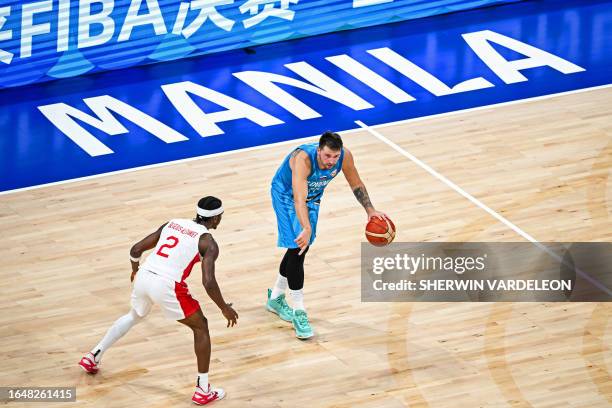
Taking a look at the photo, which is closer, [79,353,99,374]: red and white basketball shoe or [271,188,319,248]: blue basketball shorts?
[79,353,99,374]: red and white basketball shoe

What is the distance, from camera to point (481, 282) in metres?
10.2

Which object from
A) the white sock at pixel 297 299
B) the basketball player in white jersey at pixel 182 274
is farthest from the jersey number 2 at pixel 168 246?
the white sock at pixel 297 299

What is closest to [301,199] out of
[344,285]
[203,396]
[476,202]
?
[344,285]

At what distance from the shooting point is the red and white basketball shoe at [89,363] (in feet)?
29.1

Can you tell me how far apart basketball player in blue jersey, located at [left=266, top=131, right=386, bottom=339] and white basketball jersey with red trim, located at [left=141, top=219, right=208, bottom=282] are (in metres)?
0.92

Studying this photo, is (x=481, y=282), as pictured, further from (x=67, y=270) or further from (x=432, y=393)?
(x=67, y=270)

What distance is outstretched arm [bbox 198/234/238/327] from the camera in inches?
315

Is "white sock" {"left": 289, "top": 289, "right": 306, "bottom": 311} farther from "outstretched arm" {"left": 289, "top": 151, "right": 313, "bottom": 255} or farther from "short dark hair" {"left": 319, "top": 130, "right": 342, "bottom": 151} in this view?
"short dark hair" {"left": 319, "top": 130, "right": 342, "bottom": 151}

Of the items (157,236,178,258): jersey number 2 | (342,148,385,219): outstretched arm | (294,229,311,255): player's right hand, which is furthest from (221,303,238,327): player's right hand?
(342,148,385,219): outstretched arm

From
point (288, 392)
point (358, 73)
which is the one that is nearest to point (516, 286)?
point (288, 392)

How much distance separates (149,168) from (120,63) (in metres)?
3.16

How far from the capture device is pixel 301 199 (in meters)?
8.95

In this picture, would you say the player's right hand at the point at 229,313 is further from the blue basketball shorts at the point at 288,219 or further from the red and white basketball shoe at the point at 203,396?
the blue basketball shorts at the point at 288,219

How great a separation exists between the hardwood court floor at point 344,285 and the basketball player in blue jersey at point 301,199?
0.29 m
